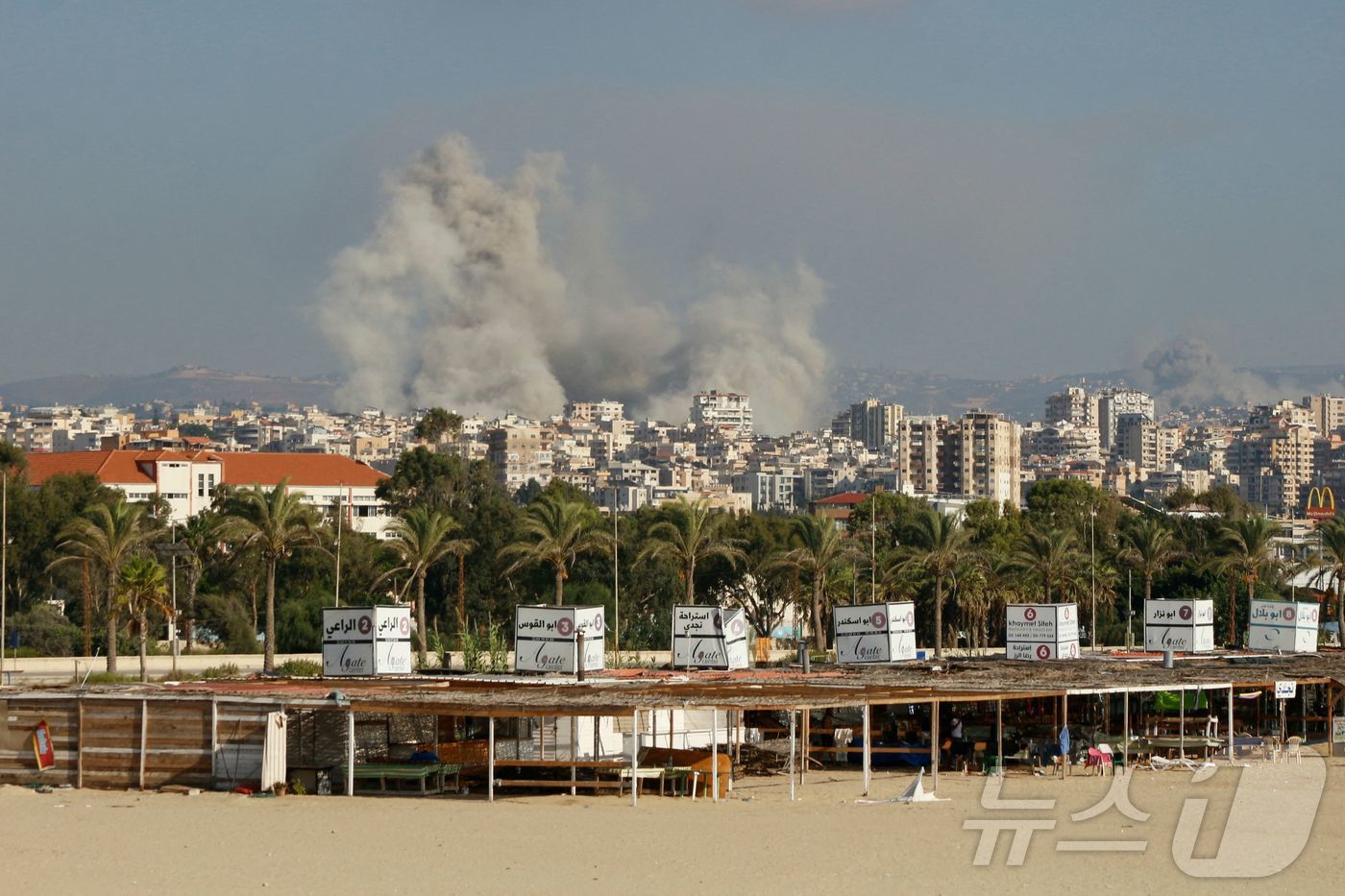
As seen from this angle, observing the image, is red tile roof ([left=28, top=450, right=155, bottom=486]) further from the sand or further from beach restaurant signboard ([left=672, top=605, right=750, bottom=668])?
the sand

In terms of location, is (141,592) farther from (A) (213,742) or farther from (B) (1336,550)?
(B) (1336,550)

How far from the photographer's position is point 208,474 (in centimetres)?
14338

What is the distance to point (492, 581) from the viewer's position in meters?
81.8

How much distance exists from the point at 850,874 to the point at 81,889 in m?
9.07

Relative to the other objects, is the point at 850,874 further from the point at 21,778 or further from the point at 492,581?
the point at 492,581

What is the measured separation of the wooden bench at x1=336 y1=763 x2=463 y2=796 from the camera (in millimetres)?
31391

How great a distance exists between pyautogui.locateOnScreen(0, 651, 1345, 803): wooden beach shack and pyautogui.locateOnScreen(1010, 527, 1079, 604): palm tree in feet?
96.5

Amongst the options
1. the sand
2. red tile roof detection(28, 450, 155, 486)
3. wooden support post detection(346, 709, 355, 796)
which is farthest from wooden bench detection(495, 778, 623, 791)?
red tile roof detection(28, 450, 155, 486)

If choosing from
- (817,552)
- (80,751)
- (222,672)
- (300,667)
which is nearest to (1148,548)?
(817,552)

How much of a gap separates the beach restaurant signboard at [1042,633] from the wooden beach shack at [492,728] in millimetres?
5460

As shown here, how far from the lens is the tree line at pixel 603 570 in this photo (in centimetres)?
6669

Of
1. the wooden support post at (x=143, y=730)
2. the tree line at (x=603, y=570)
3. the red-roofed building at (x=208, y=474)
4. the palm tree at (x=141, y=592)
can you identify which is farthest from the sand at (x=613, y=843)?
the red-roofed building at (x=208, y=474)

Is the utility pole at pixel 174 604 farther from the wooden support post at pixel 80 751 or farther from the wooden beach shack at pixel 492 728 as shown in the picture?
the wooden support post at pixel 80 751

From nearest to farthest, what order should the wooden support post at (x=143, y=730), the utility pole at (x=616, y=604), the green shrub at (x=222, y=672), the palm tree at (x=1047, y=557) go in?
the wooden support post at (x=143, y=730), the green shrub at (x=222, y=672), the utility pole at (x=616, y=604), the palm tree at (x=1047, y=557)
